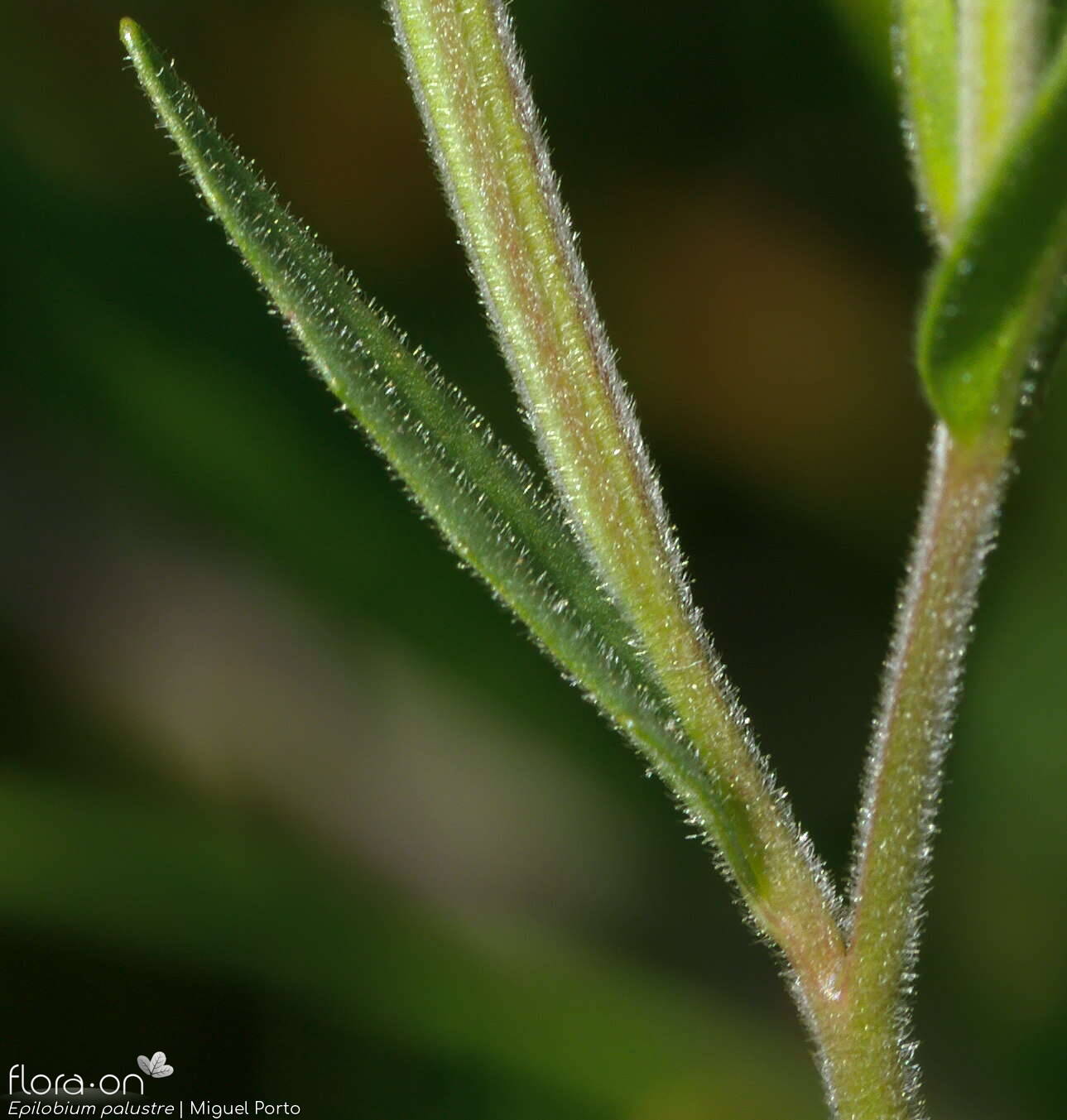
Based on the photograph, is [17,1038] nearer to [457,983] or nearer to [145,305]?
[457,983]

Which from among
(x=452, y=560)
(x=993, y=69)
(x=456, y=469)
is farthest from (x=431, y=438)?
(x=452, y=560)

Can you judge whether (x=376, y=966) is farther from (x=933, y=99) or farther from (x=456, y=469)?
(x=933, y=99)

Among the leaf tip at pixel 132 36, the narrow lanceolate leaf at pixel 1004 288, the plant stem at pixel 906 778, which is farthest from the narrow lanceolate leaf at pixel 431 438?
the narrow lanceolate leaf at pixel 1004 288

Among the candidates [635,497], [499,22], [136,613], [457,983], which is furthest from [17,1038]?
[499,22]

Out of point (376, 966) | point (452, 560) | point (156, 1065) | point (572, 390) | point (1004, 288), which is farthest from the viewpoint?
point (452, 560)

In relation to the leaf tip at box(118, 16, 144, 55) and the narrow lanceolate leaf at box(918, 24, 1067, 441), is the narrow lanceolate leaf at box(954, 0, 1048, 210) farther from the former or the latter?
the leaf tip at box(118, 16, 144, 55)

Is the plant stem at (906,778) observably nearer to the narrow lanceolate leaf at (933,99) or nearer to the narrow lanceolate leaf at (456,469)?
the narrow lanceolate leaf at (456,469)

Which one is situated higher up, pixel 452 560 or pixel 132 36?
pixel 452 560

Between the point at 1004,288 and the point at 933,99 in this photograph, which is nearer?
the point at 1004,288
